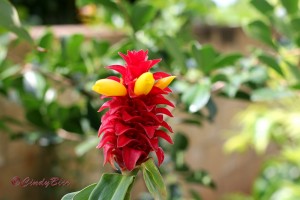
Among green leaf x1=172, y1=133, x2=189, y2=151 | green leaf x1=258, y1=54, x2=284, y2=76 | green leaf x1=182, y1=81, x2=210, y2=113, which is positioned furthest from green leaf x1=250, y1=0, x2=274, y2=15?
green leaf x1=172, y1=133, x2=189, y2=151

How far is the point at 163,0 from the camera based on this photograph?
2170 mm

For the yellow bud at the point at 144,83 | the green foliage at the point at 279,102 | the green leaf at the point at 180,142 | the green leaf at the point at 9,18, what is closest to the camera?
the yellow bud at the point at 144,83

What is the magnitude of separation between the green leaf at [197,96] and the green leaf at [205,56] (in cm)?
4

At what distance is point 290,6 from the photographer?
127 centimetres

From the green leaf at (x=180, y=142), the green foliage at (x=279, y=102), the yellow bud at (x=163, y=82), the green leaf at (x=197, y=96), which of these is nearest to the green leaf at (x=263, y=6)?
the green foliage at (x=279, y=102)

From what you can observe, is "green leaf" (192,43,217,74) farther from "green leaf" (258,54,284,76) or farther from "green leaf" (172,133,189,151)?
"green leaf" (172,133,189,151)

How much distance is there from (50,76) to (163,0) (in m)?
0.81

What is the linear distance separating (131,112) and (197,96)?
590 millimetres

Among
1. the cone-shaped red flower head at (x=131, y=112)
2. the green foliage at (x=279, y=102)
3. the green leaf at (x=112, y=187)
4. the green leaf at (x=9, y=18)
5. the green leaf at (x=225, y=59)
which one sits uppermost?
the green leaf at (x=9, y=18)

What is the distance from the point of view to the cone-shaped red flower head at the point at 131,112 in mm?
640

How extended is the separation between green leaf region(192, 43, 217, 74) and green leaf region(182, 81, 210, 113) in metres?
0.04

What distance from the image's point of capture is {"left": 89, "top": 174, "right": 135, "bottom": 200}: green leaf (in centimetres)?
66

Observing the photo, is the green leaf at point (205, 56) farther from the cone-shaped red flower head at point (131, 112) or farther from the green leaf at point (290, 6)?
the cone-shaped red flower head at point (131, 112)

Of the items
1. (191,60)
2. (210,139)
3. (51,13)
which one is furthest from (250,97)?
(51,13)
